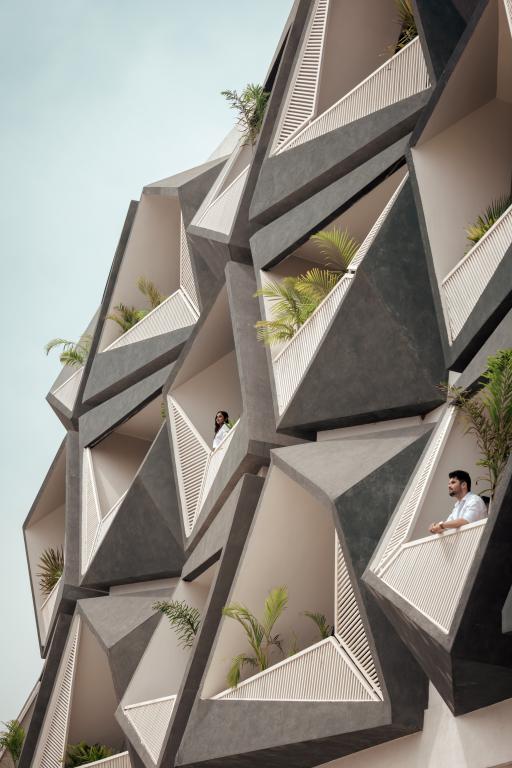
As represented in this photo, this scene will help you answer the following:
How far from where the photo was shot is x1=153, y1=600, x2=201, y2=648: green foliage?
17.5 m

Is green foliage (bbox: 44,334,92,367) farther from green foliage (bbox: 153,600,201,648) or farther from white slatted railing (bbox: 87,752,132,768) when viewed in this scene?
white slatted railing (bbox: 87,752,132,768)

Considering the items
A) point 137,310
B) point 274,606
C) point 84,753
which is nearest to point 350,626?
point 274,606

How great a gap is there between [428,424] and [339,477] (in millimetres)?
1298

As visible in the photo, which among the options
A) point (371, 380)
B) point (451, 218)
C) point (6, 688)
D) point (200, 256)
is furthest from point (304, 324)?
point (6, 688)

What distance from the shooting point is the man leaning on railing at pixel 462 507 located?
33.4ft

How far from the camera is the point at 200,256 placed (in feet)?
68.0

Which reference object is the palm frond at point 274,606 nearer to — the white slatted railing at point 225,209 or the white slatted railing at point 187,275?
the white slatted railing at point 225,209

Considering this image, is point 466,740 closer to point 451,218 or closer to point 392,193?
point 451,218

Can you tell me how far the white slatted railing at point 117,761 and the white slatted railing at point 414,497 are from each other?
8.16m

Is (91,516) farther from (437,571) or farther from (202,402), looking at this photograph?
(437,571)

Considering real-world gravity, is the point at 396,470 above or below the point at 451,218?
below

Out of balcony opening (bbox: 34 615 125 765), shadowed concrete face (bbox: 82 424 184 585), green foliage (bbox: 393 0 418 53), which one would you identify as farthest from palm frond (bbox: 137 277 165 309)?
green foliage (bbox: 393 0 418 53)

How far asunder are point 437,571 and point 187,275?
40.7 feet

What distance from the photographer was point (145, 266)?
24.4 m
